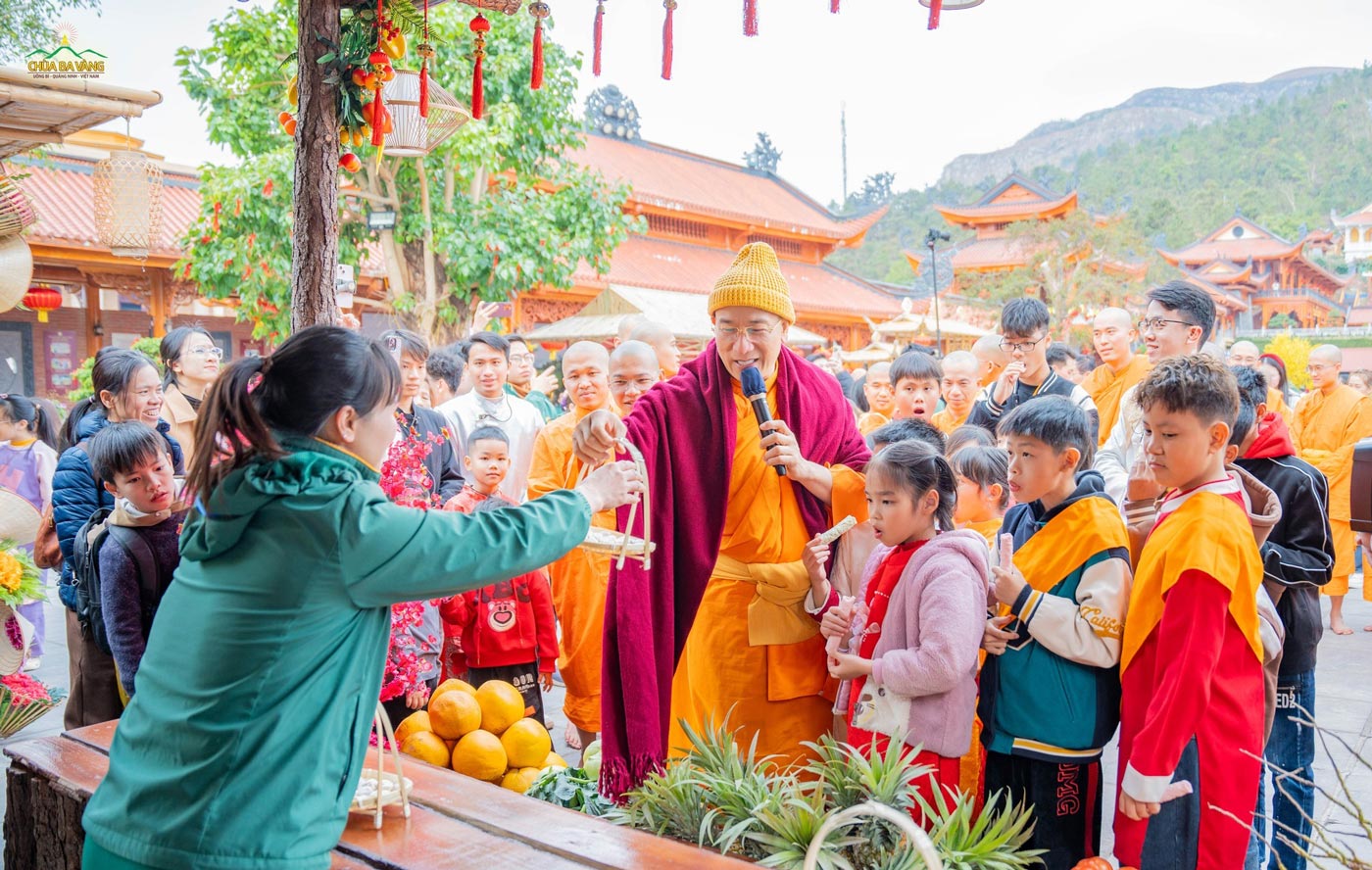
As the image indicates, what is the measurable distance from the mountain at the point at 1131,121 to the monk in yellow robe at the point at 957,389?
9486cm

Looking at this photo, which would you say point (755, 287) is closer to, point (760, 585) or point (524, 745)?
point (760, 585)

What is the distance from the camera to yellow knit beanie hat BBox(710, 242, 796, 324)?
2.68 meters

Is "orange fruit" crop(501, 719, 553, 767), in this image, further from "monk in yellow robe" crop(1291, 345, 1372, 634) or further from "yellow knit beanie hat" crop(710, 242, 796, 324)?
"monk in yellow robe" crop(1291, 345, 1372, 634)

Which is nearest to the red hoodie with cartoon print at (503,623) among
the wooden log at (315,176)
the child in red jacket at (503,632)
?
the child in red jacket at (503,632)

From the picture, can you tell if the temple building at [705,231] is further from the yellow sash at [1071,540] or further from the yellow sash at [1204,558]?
the yellow sash at [1204,558]

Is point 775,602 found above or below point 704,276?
below

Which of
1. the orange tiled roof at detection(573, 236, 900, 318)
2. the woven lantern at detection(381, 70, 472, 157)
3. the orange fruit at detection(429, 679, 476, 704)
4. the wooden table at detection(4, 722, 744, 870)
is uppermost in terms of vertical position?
the orange tiled roof at detection(573, 236, 900, 318)

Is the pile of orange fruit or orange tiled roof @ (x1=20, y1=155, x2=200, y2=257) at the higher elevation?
orange tiled roof @ (x1=20, y1=155, x2=200, y2=257)

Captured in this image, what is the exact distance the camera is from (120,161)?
252 inches

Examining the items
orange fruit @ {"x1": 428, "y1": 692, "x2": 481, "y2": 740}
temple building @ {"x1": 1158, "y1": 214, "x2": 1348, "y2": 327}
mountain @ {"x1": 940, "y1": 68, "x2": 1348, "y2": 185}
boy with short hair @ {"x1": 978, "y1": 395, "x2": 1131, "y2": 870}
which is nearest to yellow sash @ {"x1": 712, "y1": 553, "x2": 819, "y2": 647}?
boy with short hair @ {"x1": 978, "y1": 395, "x2": 1131, "y2": 870}

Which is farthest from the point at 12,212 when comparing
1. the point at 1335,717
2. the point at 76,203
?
the point at 76,203

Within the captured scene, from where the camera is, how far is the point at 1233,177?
6228 centimetres

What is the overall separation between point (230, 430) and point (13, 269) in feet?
9.88

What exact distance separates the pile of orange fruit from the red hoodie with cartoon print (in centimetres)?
54
